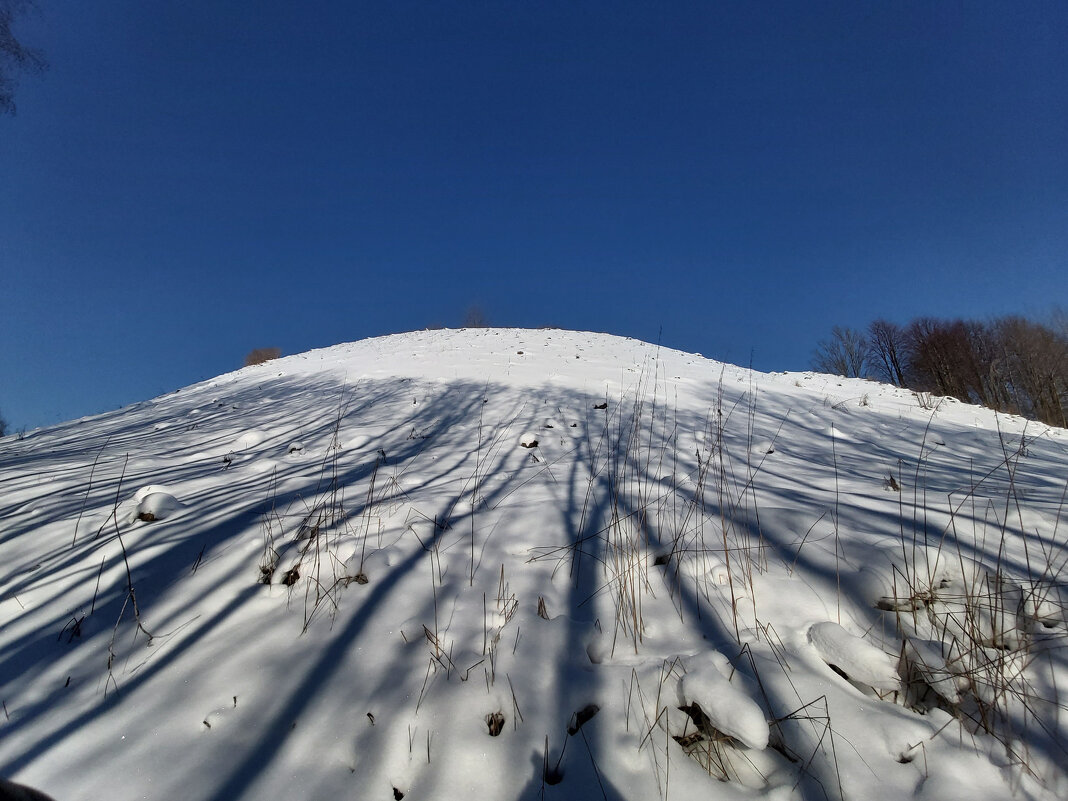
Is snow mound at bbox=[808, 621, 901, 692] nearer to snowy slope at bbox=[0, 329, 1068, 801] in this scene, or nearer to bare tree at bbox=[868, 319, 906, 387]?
snowy slope at bbox=[0, 329, 1068, 801]

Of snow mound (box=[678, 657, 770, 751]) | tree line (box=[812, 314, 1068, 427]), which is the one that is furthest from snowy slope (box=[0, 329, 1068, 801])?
tree line (box=[812, 314, 1068, 427])

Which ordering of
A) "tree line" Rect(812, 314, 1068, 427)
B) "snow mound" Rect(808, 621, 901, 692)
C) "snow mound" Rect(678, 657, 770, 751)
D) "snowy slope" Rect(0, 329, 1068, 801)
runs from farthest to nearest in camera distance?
"tree line" Rect(812, 314, 1068, 427), "snow mound" Rect(808, 621, 901, 692), "snowy slope" Rect(0, 329, 1068, 801), "snow mound" Rect(678, 657, 770, 751)

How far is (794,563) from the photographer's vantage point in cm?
192

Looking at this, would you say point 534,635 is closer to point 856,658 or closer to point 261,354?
point 856,658

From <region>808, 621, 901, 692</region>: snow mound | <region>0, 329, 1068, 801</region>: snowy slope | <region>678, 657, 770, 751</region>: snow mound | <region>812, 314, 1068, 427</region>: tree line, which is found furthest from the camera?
<region>812, 314, 1068, 427</region>: tree line

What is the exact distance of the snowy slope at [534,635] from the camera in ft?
3.87

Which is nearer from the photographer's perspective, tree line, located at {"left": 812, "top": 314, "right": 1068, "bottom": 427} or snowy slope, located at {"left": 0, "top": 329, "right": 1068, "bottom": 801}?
snowy slope, located at {"left": 0, "top": 329, "right": 1068, "bottom": 801}

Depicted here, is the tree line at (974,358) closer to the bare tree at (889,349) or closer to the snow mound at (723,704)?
the bare tree at (889,349)

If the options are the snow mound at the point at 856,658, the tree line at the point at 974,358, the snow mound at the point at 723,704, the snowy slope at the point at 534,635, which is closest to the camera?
the snow mound at the point at 723,704

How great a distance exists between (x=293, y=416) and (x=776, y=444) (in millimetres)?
5999

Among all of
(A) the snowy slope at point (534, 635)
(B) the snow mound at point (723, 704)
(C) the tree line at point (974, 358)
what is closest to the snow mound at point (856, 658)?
(A) the snowy slope at point (534, 635)

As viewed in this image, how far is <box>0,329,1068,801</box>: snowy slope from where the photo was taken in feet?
3.87

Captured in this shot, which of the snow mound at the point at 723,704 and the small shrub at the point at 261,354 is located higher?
the small shrub at the point at 261,354

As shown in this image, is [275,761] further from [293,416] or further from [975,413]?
[975,413]
